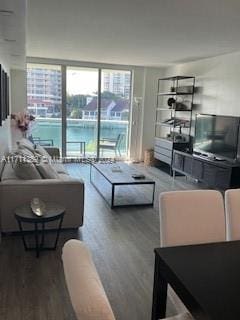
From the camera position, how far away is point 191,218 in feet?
6.40

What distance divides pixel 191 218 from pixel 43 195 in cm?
193

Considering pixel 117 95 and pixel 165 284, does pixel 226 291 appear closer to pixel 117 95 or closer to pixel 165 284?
pixel 165 284

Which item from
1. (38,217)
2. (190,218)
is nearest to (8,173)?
(38,217)

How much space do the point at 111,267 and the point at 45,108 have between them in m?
5.39

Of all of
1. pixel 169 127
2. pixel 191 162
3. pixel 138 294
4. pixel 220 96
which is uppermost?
pixel 220 96

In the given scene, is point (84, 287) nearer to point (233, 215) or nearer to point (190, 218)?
point (190, 218)

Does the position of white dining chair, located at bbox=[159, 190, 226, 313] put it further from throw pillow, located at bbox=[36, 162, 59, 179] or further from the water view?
the water view

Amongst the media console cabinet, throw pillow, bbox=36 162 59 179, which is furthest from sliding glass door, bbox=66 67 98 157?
throw pillow, bbox=36 162 59 179

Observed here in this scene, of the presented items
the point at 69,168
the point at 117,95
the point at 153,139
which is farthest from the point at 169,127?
the point at 69,168

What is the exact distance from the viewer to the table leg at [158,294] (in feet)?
5.42

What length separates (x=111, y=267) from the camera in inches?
112

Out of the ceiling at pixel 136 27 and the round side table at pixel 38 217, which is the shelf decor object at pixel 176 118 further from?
the round side table at pixel 38 217

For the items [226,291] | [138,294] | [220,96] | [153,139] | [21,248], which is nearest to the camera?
[226,291]

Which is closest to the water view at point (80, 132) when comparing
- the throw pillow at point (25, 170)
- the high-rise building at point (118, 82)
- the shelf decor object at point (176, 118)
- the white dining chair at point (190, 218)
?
the high-rise building at point (118, 82)
